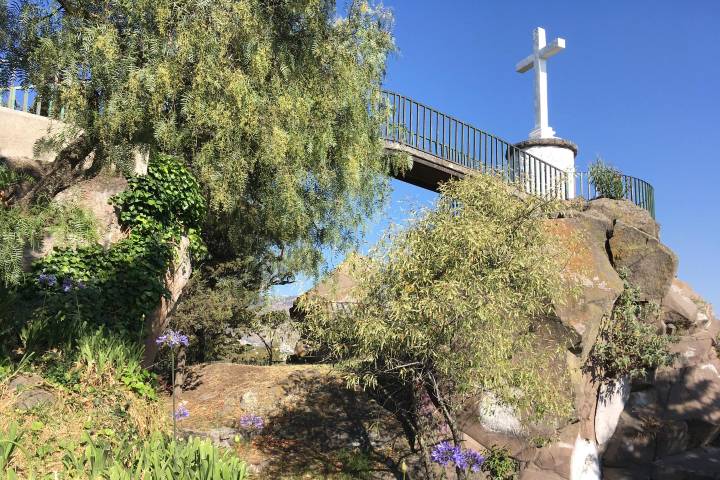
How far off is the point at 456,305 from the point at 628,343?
26.4ft

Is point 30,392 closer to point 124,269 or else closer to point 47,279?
point 47,279

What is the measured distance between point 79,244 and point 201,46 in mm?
3973

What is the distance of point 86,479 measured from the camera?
19.7 feet

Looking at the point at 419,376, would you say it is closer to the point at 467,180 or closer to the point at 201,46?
the point at 467,180

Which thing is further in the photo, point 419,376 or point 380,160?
point 380,160

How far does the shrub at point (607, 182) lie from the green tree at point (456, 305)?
1051cm

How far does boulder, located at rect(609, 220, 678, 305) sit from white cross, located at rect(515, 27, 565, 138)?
7.23 meters

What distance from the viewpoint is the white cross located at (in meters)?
21.5

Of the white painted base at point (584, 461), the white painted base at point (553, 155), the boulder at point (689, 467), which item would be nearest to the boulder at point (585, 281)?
the white painted base at point (584, 461)

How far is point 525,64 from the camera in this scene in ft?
75.3

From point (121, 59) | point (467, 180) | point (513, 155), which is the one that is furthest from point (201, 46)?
point (513, 155)

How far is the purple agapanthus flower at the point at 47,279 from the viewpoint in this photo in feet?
29.6

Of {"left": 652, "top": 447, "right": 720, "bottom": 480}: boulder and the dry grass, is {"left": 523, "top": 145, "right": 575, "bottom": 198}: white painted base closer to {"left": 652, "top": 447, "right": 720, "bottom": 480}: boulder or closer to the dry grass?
{"left": 652, "top": 447, "right": 720, "bottom": 480}: boulder

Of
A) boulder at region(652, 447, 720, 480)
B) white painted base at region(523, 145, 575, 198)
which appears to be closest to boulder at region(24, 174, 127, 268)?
boulder at region(652, 447, 720, 480)
